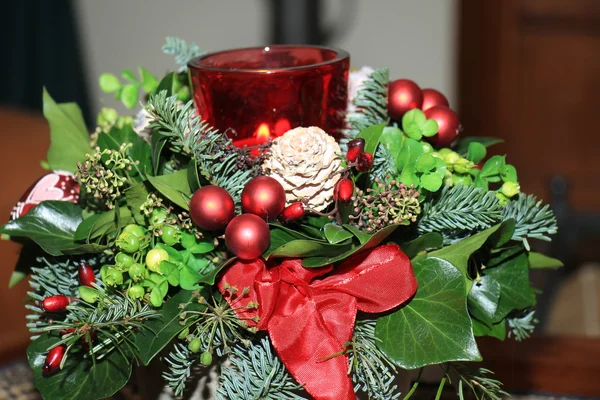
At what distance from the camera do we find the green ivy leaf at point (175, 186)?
0.47m

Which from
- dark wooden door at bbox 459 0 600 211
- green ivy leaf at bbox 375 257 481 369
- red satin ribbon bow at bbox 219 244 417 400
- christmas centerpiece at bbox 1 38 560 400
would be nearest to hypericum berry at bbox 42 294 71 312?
christmas centerpiece at bbox 1 38 560 400

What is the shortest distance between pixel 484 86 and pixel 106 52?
132cm

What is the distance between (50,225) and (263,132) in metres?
0.17

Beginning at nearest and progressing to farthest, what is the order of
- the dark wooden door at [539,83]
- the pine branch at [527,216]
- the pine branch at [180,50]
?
the pine branch at [527,216], the pine branch at [180,50], the dark wooden door at [539,83]

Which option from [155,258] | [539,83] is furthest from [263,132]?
[539,83]

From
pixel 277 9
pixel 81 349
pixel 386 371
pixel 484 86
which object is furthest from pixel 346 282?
pixel 484 86

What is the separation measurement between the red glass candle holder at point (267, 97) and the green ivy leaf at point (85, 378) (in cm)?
18

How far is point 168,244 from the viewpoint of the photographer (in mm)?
485

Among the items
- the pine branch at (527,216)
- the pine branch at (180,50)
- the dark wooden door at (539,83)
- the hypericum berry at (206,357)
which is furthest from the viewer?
the dark wooden door at (539,83)

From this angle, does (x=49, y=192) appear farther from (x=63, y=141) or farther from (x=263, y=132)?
(x=263, y=132)

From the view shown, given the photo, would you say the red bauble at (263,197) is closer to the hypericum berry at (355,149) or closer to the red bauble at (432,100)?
the hypericum berry at (355,149)

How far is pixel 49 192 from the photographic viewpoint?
1.83ft

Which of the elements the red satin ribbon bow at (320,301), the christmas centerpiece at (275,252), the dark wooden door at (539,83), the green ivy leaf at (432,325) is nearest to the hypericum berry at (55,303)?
the christmas centerpiece at (275,252)

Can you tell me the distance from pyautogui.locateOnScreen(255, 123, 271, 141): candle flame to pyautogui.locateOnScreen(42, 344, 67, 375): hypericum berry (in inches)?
7.9
